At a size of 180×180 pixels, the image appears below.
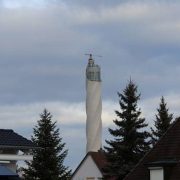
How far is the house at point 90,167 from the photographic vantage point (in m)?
70.0

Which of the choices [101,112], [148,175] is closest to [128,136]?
[148,175]

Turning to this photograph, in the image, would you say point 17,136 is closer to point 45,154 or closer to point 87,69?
Result: point 45,154

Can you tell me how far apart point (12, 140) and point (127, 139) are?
7.71 meters

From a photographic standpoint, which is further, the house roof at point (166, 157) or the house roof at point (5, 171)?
the house roof at point (5, 171)

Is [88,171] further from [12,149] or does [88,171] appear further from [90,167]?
[12,149]

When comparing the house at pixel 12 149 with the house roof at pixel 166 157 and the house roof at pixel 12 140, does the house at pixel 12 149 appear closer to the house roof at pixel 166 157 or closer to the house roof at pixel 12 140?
the house roof at pixel 12 140

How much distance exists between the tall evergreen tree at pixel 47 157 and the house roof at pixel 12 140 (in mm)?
7178

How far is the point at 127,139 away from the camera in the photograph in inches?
1903

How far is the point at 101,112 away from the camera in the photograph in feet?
373

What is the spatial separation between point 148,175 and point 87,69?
83.8 m

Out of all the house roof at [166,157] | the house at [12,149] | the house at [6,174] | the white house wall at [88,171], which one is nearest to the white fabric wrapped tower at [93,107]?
the white house wall at [88,171]

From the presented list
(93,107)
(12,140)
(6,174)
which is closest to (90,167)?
(12,140)

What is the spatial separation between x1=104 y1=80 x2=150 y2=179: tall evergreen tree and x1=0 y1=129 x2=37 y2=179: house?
574 cm

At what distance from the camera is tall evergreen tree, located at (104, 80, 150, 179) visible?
48.0 meters
